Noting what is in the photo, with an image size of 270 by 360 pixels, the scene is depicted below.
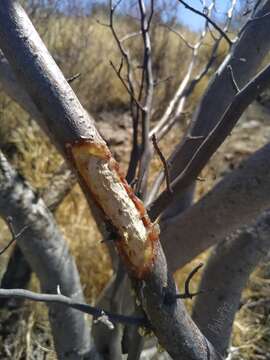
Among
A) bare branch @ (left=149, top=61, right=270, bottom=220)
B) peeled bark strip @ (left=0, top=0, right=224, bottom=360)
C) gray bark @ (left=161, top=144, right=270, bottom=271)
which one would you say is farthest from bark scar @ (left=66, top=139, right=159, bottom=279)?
gray bark @ (left=161, top=144, right=270, bottom=271)

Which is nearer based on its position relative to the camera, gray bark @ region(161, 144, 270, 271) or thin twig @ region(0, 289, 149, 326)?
thin twig @ region(0, 289, 149, 326)

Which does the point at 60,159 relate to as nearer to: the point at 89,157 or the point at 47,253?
the point at 47,253

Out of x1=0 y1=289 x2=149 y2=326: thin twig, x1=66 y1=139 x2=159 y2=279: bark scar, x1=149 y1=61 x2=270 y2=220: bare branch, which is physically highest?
x1=149 y1=61 x2=270 y2=220: bare branch

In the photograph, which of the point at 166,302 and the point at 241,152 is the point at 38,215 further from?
the point at 241,152

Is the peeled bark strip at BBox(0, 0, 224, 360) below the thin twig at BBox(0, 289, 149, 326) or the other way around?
the other way around

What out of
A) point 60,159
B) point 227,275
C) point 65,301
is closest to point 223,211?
point 227,275

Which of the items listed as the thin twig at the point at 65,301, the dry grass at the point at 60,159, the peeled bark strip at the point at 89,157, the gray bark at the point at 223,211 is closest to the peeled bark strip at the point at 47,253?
the gray bark at the point at 223,211

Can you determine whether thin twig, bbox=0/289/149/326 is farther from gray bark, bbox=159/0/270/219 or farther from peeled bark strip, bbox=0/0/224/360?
gray bark, bbox=159/0/270/219
